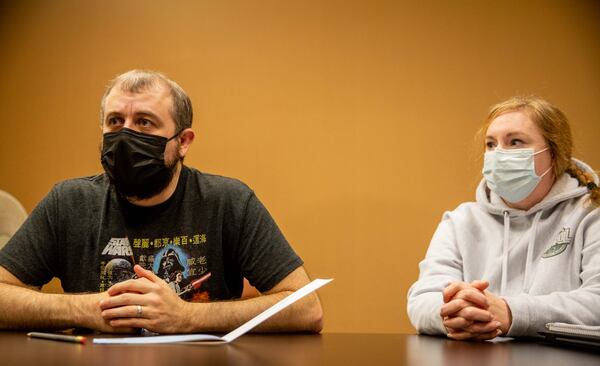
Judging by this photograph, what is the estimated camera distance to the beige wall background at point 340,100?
117 inches

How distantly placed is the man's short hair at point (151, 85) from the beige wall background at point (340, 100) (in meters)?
0.98

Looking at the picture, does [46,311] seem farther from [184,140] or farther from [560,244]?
[560,244]

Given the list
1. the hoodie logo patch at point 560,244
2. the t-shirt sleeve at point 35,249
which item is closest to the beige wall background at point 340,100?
the hoodie logo patch at point 560,244

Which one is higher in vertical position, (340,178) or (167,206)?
(340,178)

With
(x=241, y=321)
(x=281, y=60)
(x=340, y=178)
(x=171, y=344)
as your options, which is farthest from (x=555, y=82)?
(x=171, y=344)

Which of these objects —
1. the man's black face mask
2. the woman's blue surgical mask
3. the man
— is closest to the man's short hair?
the man

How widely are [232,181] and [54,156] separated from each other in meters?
1.52

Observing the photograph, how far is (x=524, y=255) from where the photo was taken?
6.93 ft

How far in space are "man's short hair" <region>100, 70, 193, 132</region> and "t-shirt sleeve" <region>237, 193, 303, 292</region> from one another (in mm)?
367

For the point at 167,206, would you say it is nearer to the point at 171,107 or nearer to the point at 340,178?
the point at 171,107

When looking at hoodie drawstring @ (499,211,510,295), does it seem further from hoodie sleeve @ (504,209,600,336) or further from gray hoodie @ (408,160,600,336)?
hoodie sleeve @ (504,209,600,336)

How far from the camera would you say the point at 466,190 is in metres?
2.97

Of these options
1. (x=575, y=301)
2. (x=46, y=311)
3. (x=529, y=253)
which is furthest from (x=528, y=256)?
(x=46, y=311)

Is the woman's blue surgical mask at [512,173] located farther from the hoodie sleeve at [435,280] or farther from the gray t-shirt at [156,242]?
the gray t-shirt at [156,242]
